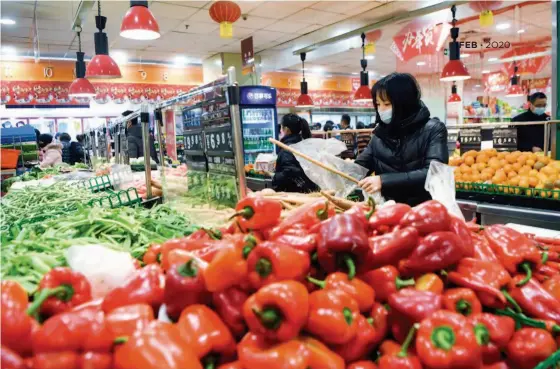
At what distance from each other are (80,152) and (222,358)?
1260 cm

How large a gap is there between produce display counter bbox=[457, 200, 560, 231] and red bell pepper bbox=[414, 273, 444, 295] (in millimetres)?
2955

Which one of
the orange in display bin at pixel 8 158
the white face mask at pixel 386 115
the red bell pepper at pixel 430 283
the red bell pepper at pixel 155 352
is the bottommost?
the red bell pepper at pixel 155 352

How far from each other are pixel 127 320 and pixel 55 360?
0.54ft

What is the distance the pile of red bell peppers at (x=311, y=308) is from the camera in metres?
0.92

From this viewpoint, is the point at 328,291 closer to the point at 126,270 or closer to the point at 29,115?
the point at 126,270

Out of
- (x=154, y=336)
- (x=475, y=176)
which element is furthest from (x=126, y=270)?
(x=475, y=176)

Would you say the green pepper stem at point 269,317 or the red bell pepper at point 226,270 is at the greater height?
the red bell pepper at point 226,270

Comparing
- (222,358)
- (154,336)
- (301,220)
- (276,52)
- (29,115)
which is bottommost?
(222,358)

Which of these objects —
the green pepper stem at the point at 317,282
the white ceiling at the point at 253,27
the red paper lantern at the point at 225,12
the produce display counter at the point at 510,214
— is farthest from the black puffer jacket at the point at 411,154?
the white ceiling at the point at 253,27

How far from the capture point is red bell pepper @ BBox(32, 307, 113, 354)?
91 cm

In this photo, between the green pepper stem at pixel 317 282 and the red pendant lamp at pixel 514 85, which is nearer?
the green pepper stem at pixel 317 282

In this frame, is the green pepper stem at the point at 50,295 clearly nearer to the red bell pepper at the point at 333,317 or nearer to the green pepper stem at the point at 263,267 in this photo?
the green pepper stem at the point at 263,267

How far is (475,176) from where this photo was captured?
14.7 ft

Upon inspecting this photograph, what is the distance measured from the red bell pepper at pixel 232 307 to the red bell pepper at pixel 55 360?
1.12 ft
